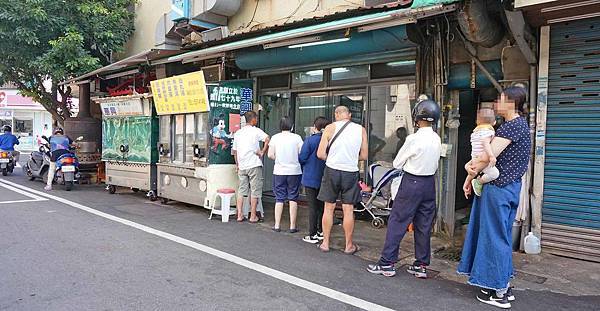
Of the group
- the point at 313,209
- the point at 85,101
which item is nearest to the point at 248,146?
the point at 313,209

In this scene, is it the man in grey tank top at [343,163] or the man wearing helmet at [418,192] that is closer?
the man wearing helmet at [418,192]

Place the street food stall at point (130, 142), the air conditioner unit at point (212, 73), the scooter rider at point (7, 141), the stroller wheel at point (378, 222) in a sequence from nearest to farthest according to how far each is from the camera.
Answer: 1. the stroller wheel at point (378, 222)
2. the air conditioner unit at point (212, 73)
3. the street food stall at point (130, 142)
4. the scooter rider at point (7, 141)

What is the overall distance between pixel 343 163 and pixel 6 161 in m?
13.1

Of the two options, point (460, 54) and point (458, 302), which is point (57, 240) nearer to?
point (458, 302)

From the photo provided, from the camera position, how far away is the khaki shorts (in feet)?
23.8

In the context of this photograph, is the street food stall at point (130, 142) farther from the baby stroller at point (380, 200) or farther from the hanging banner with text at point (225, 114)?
the baby stroller at point (380, 200)

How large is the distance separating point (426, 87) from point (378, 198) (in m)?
1.94

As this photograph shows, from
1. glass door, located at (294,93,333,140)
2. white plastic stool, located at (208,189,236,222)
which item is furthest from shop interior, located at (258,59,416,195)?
white plastic stool, located at (208,189,236,222)

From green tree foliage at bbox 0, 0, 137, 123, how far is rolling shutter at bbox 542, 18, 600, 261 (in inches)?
443

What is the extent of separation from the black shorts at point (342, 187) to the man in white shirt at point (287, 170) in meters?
1.25

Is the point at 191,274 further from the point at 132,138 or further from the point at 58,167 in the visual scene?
the point at 58,167

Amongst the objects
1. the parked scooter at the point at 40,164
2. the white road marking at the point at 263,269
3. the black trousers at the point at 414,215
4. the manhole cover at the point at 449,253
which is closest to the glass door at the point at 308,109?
Result: the manhole cover at the point at 449,253

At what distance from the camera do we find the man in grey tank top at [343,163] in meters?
5.36

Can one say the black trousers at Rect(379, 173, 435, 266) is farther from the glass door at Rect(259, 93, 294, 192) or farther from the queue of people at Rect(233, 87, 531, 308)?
the glass door at Rect(259, 93, 294, 192)
